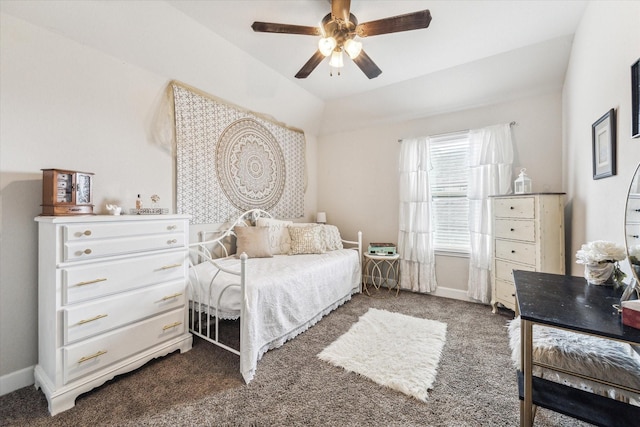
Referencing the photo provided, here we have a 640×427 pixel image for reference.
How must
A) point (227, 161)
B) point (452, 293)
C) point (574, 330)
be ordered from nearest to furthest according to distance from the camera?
point (574, 330), point (227, 161), point (452, 293)

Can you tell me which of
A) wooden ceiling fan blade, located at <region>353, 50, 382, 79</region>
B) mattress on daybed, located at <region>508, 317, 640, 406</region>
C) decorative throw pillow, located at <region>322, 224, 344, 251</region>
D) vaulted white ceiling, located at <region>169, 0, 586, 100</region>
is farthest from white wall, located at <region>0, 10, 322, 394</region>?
mattress on daybed, located at <region>508, 317, 640, 406</region>

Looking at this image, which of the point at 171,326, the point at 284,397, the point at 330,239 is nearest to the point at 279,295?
the point at 284,397

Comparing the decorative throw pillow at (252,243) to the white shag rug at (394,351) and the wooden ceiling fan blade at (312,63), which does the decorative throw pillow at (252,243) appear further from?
the wooden ceiling fan blade at (312,63)

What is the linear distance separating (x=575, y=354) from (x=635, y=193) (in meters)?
0.75

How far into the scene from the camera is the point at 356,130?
4043mm

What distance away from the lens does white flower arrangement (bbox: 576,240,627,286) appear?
1233mm

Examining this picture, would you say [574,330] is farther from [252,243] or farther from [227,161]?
[227,161]

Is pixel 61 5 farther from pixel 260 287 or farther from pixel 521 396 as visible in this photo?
pixel 521 396

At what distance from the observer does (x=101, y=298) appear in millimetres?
1617

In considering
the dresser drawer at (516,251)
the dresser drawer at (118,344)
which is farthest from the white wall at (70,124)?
the dresser drawer at (516,251)

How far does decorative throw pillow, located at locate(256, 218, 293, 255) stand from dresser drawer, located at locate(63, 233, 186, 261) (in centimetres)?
119

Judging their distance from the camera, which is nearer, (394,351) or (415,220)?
(394,351)

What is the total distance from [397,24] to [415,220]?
2348 mm

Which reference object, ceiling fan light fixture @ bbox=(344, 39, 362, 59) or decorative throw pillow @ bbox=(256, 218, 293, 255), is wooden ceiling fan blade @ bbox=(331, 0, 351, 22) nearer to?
ceiling fan light fixture @ bbox=(344, 39, 362, 59)
